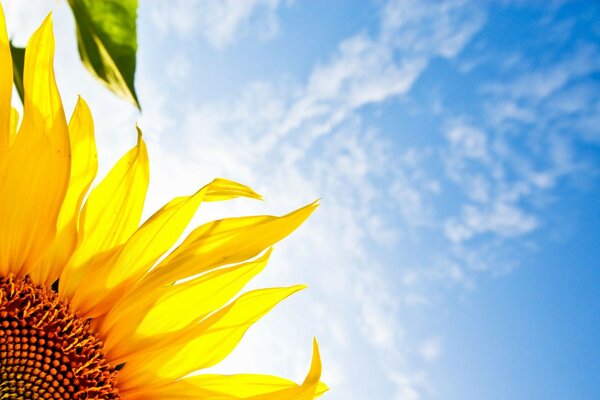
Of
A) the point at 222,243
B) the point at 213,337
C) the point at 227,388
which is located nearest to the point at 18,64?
the point at 222,243

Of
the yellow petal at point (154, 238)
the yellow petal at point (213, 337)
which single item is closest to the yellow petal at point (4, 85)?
the yellow petal at point (154, 238)

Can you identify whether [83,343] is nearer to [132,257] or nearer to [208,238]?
[132,257]

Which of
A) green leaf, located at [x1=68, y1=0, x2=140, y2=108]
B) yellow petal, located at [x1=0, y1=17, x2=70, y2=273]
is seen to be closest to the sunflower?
yellow petal, located at [x1=0, y1=17, x2=70, y2=273]

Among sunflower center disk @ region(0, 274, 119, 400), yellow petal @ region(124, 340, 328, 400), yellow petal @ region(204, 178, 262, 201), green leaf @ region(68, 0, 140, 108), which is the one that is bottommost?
sunflower center disk @ region(0, 274, 119, 400)

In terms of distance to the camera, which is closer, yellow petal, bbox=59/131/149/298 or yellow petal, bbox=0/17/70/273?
yellow petal, bbox=0/17/70/273

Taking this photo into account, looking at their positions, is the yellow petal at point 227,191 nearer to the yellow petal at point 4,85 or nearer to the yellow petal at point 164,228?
the yellow petal at point 164,228

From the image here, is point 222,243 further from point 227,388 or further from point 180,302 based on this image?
point 227,388

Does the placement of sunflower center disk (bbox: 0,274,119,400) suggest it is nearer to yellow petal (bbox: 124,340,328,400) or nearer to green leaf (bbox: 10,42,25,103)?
yellow petal (bbox: 124,340,328,400)
